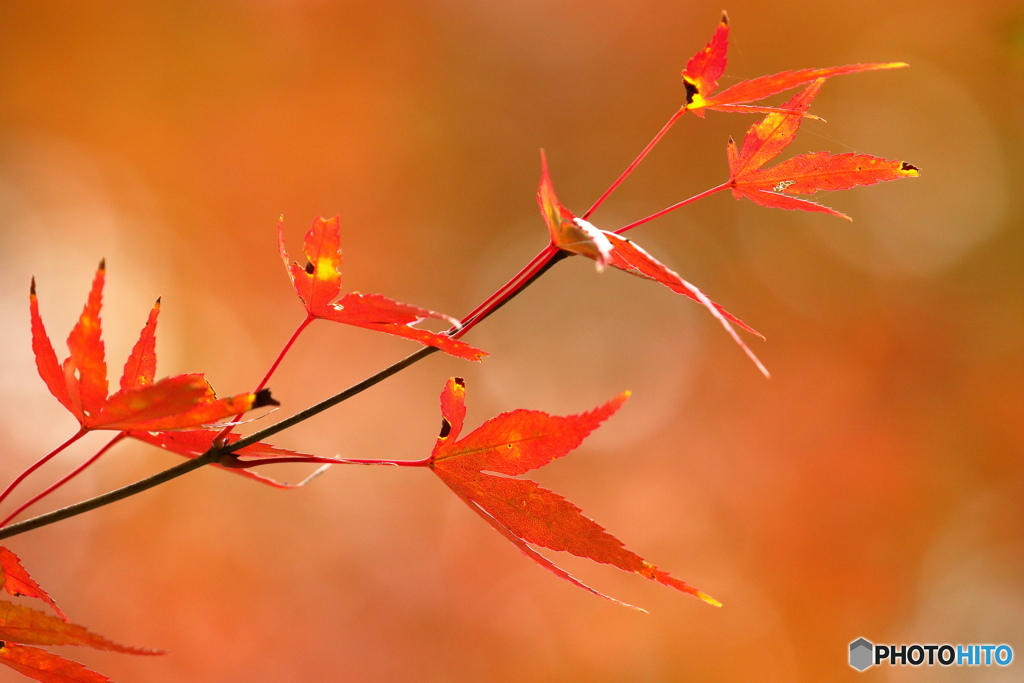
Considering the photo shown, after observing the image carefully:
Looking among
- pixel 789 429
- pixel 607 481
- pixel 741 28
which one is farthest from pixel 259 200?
pixel 789 429

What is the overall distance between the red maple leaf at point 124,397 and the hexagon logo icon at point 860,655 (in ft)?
5.47

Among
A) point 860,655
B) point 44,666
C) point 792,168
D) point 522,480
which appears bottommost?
point 44,666

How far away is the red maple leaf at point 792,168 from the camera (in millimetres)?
309

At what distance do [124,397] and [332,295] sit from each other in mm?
89

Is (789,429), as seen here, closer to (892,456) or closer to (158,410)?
(892,456)

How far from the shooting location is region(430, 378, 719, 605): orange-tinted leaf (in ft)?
0.94

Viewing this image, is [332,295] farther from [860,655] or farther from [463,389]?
[860,655]

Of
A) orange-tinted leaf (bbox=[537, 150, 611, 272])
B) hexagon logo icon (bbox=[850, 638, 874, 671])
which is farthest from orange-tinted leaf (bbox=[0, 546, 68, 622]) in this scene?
hexagon logo icon (bbox=[850, 638, 874, 671])

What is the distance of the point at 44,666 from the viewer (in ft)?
0.92

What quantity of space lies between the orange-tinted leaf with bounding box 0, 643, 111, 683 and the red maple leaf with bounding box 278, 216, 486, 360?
166 millimetres

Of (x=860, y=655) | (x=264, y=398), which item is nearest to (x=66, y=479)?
(x=264, y=398)

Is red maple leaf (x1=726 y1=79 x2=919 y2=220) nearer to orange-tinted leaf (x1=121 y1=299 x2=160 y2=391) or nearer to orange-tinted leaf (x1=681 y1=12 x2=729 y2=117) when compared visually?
orange-tinted leaf (x1=681 y1=12 x2=729 y2=117)

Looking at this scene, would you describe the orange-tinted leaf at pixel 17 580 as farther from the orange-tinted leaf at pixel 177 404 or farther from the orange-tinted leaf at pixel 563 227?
the orange-tinted leaf at pixel 563 227

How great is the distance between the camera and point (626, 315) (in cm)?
237
